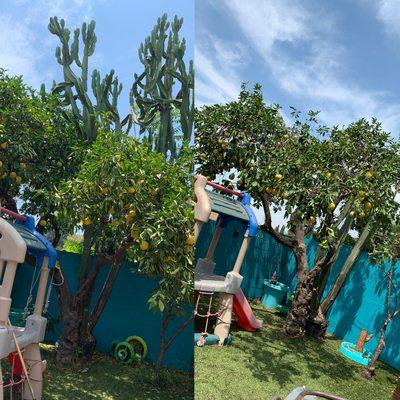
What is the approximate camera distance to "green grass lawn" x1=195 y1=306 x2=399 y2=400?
1557 millimetres

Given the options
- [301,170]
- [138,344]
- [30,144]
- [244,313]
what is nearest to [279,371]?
[244,313]

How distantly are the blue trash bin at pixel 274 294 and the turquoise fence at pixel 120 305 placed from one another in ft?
3.77

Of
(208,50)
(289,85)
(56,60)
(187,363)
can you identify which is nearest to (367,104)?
(289,85)

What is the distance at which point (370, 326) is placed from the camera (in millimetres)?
1677

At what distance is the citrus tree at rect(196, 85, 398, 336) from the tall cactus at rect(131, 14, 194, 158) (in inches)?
26.4

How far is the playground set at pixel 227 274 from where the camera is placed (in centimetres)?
170

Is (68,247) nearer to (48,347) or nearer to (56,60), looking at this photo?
(48,347)

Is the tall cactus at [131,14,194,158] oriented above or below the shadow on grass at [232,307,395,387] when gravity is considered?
above

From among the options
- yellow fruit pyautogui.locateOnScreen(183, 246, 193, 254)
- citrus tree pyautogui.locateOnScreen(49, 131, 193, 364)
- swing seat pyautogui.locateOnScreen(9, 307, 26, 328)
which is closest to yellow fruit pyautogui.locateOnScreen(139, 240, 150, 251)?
citrus tree pyautogui.locateOnScreen(49, 131, 193, 364)

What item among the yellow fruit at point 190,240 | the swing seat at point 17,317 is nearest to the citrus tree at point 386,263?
the yellow fruit at point 190,240

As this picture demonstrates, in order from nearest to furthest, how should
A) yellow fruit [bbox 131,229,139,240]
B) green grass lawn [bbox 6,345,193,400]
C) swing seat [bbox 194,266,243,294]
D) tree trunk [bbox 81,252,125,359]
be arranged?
swing seat [bbox 194,266,243,294] → yellow fruit [bbox 131,229,139,240] → green grass lawn [bbox 6,345,193,400] → tree trunk [bbox 81,252,125,359]

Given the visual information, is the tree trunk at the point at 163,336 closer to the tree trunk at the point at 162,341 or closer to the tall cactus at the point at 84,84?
the tree trunk at the point at 162,341

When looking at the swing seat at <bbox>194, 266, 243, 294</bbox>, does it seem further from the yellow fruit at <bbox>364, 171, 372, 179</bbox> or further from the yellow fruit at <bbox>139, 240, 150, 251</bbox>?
the yellow fruit at <bbox>364, 171, 372, 179</bbox>

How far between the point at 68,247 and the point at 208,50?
178 centimetres
